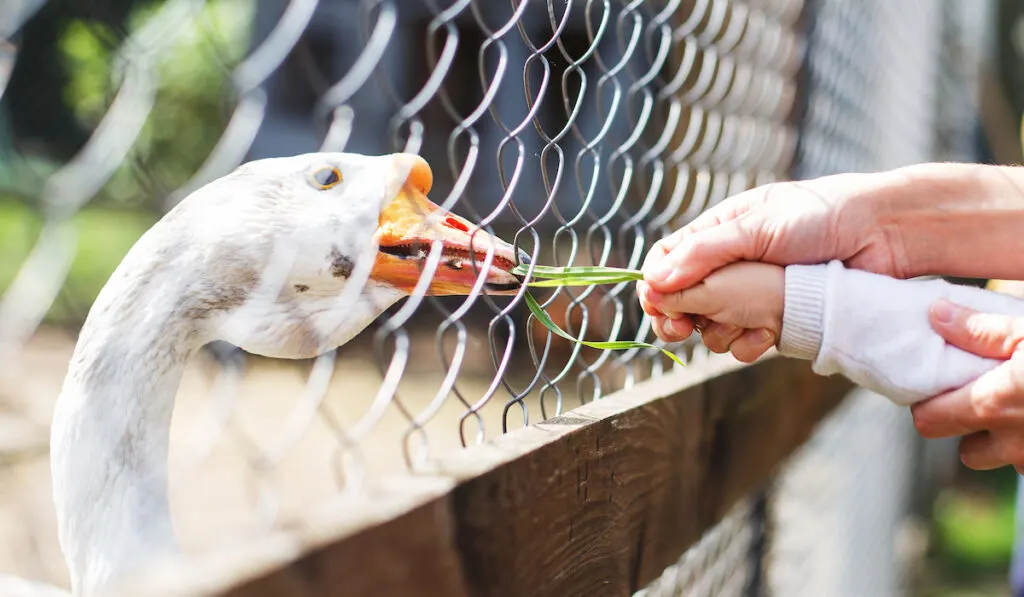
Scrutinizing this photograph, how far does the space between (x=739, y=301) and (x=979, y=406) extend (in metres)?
0.37

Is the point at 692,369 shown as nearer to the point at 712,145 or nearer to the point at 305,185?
the point at 712,145

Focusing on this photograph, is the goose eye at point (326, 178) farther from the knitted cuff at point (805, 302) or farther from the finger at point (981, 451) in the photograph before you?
the finger at point (981, 451)

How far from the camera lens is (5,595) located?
109 cm

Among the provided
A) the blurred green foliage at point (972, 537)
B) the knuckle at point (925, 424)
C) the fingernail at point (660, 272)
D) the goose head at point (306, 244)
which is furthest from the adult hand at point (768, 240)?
the blurred green foliage at point (972, 537)

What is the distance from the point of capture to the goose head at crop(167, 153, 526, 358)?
1325mm

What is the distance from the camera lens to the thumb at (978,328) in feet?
4.05

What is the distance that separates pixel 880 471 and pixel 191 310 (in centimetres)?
441

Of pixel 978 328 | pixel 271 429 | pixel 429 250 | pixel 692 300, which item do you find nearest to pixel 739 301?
pixel 692 300

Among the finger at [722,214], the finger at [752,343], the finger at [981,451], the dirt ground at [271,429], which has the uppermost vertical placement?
the finger at [722,214]

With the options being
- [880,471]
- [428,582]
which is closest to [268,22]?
[880,471]

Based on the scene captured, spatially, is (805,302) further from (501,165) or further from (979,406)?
(501,165)

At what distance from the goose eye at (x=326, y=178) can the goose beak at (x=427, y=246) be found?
0.12m

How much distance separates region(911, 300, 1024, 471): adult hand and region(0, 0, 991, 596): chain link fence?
0.48 metres

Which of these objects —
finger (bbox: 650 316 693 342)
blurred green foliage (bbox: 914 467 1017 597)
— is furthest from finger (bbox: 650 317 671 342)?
blurred green foliage (bbox: 914 467 1017 597)
